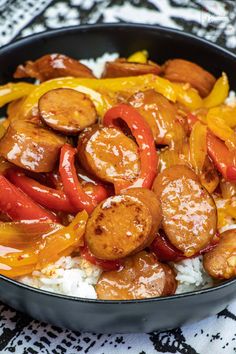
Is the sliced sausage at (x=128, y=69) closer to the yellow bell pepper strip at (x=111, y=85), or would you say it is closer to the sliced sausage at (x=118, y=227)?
the yellow bell pepper strip at (x=111, y=85)

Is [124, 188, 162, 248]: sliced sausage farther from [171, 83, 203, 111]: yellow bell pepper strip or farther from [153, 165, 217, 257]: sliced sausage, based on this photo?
[171, 83, 203, 111]: yellow bell pepper strip

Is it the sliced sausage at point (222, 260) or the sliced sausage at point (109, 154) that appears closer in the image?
the sliced sausage at point (222, 260)

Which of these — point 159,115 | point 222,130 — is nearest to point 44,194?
point 159,115

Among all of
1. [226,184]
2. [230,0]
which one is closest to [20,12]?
[230,0]

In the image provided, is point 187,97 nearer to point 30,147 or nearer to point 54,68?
point 54,68

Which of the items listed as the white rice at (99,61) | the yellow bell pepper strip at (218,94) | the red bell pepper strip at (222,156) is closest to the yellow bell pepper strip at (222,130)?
the red bell pepper strip at (222,156)

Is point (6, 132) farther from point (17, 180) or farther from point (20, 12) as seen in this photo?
point (20, 12)
